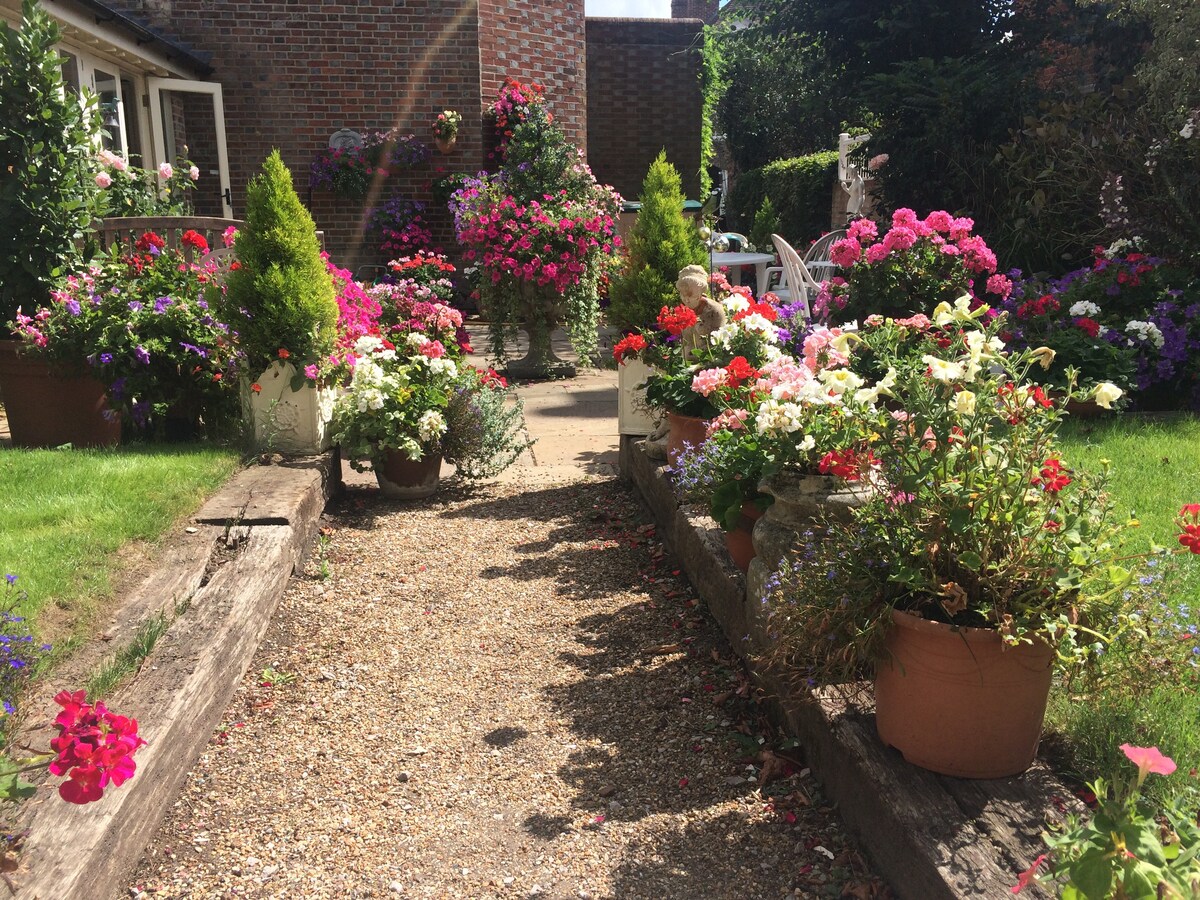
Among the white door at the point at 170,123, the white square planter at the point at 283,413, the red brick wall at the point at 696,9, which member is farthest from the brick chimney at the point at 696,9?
the white square planter at the point at 283,413

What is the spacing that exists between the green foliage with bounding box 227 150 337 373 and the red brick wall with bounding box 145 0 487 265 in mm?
6803

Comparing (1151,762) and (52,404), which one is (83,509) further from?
(1151,762)

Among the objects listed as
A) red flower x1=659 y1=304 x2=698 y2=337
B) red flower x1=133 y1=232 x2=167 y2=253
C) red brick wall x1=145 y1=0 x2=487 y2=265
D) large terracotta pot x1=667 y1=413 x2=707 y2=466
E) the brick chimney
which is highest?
the brick chimney

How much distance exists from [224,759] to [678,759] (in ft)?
3.94

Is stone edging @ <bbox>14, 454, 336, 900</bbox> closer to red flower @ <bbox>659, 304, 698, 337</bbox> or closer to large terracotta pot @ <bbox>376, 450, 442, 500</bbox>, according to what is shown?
large terracotta pot @ <bbox>376, 450, 442, 500</bbox>

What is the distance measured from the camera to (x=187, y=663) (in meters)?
2.62

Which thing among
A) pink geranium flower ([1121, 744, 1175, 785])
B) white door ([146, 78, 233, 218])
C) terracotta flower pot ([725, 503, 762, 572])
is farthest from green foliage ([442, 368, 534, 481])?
white door ([146, 78, 233, 218])

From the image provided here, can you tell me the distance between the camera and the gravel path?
2150 millimetres

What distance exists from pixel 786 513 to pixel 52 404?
12.7 ft

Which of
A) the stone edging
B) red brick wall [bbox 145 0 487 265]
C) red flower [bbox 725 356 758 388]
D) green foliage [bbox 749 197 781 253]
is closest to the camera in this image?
the stone edging

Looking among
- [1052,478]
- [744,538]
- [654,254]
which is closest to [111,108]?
[654,254]

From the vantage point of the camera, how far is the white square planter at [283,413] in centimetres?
467

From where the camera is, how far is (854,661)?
6.90 feet

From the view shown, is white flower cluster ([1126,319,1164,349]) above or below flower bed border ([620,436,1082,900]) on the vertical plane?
above
